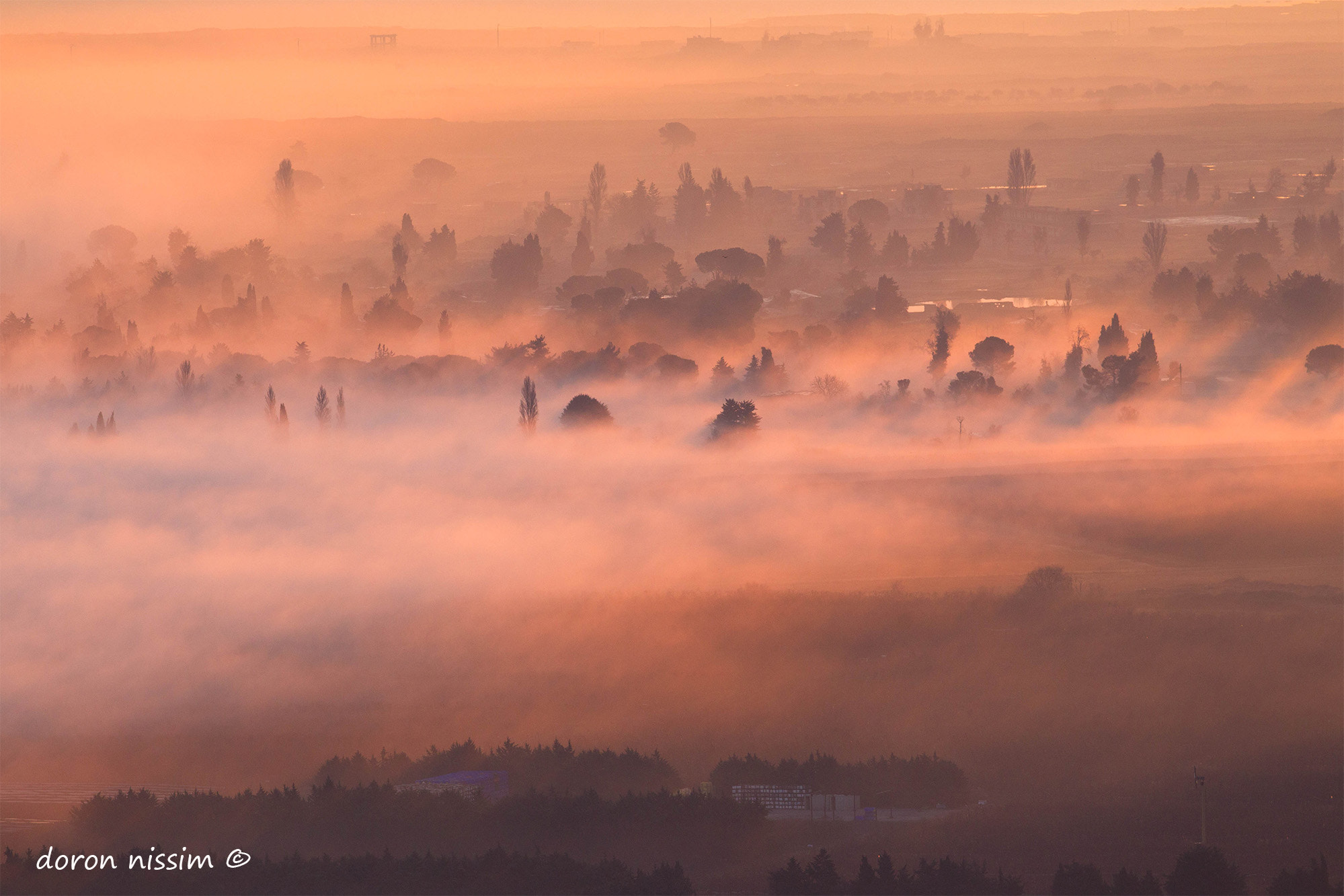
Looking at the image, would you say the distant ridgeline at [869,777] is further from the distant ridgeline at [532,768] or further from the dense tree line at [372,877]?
the dense tree line at [372,877]

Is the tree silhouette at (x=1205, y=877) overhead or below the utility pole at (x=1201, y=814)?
below

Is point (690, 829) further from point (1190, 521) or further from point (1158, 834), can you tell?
point (1190, 521)

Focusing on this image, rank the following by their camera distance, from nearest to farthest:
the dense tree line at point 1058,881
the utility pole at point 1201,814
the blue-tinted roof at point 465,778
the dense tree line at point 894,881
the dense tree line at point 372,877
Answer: the dense tree line at point 1058,881 < the dense tree line at point 894,881 < the dense tree line at point 372,877 < the utility pole at point 1201,814 < the blue-tinted roof at point 465,778

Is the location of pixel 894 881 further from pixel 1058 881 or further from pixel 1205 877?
pixel 1205 877

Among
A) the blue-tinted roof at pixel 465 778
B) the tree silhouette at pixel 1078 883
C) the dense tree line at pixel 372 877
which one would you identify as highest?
the blue-tinted roof at pixel 465 778

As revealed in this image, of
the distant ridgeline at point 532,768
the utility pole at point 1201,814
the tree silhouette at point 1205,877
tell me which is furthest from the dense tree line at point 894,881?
the distant ridgeline at point 532,768

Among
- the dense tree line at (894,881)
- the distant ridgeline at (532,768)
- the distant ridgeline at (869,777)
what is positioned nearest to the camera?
the dense tree line at (894,881)
